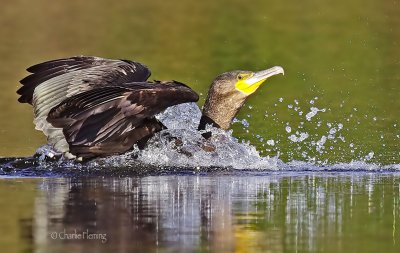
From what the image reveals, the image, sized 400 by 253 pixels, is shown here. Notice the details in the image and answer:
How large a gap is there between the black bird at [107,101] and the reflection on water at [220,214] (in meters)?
0.50

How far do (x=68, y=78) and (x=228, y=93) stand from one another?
1759mm

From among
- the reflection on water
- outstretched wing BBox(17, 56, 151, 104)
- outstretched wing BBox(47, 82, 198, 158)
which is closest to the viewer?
the reflection on water

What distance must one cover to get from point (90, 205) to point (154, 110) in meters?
1.81

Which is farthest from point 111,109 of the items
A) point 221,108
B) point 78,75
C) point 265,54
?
point 265,54

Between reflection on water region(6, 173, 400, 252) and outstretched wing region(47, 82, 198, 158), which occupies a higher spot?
outstretched wing region(47, 82, 198, 158)

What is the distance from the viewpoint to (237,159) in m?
12.8

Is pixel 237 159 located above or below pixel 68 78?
below

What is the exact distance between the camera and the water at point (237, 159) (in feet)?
29.3

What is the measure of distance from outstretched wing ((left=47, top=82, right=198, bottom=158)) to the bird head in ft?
5.14

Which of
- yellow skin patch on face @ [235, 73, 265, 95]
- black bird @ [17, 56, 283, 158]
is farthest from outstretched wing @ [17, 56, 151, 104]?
yellow skin patch on face @ [235, 73, 265, 95]

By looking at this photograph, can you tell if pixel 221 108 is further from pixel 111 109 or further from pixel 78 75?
pixel 111 109

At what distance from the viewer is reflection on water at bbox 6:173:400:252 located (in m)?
8.48

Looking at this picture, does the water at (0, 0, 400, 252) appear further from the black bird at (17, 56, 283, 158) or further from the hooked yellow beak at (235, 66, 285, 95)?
the hooked yellow beak at (235, 66, 285, 95)

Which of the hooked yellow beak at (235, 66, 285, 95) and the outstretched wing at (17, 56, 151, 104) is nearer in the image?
the hooked yellow beak at (235, 66, 285, 95)
